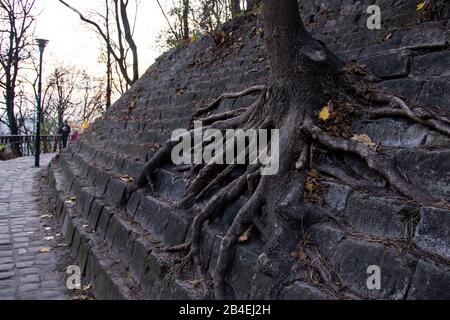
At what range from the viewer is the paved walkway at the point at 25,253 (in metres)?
4.32

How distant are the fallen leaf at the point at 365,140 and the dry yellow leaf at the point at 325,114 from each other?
0.28 meters

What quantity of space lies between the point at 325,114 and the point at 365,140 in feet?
1.38

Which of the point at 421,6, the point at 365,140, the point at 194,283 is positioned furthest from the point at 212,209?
the point at 421,6

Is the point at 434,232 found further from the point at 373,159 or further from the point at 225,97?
the point at 225,97

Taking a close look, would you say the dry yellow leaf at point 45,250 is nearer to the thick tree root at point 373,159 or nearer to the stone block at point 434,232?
the thick tree root at point 373,159

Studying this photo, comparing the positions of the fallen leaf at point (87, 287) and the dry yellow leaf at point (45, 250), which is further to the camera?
the dry yellow leaf at point (45, 250)

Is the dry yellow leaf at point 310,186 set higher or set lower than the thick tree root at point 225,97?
lower

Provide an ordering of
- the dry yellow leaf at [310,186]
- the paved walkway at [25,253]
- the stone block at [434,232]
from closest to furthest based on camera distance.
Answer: the stone block at [434,232]
the dry yellow leaf at [310,186]
the paved walkway at [25,253]

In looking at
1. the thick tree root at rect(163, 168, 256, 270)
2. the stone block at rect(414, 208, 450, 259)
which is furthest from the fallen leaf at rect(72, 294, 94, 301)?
the stone block at rect(414, 208, 450, 259)

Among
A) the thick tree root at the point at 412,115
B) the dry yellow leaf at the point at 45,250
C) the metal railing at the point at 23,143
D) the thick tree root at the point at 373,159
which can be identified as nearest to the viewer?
the thick tree root at the point at 373,159

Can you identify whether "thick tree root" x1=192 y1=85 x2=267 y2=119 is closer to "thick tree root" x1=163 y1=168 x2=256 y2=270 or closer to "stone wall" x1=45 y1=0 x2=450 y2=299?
"stone wall" x1=45 y1=0 x2=450 y2=299

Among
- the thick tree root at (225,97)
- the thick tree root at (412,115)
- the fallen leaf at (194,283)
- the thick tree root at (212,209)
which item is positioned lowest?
the fallen leaf at (194,283)

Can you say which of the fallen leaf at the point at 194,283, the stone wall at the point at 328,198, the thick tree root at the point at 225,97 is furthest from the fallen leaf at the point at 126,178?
the fallen leaf at the point at 194,283
